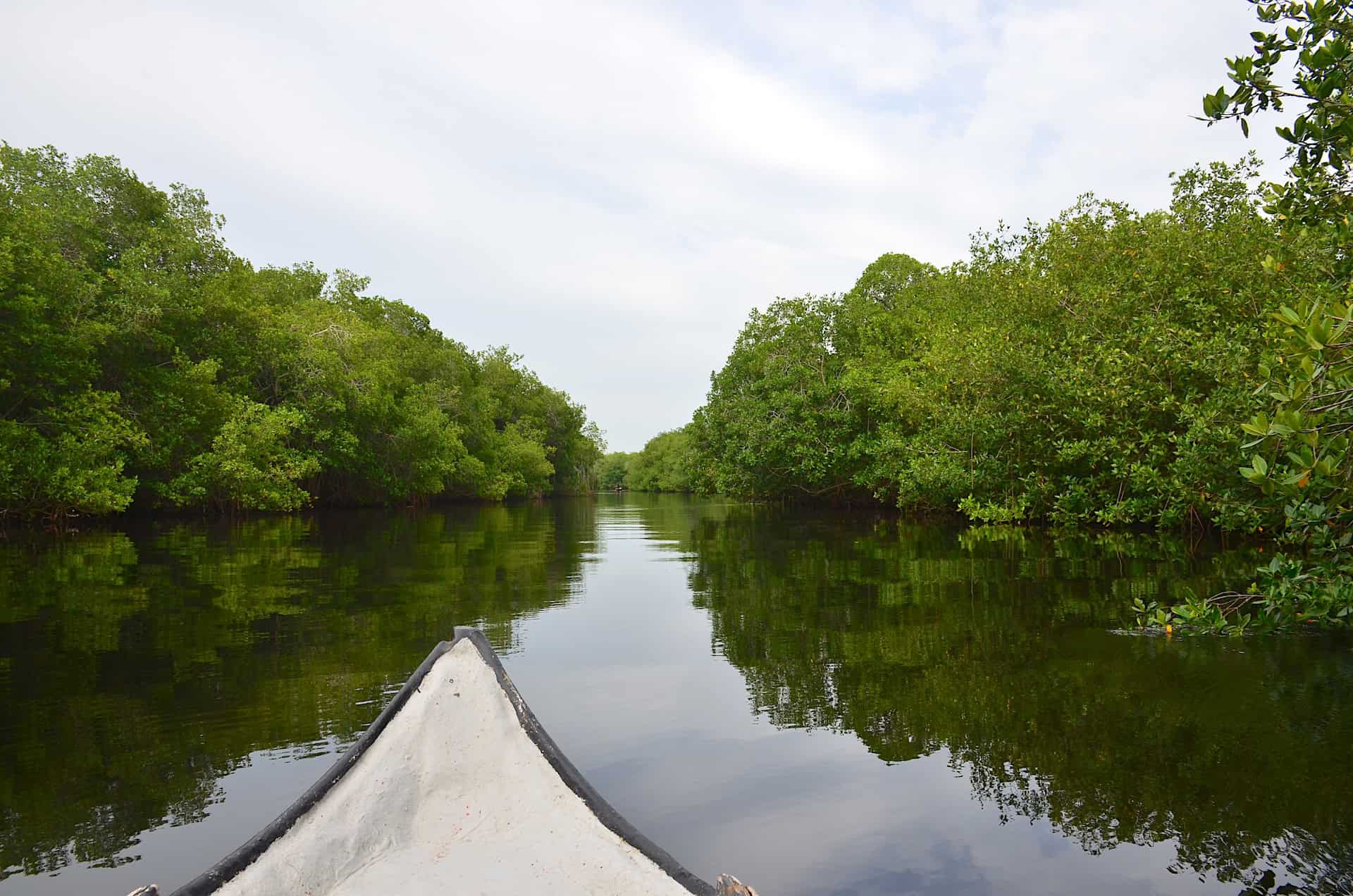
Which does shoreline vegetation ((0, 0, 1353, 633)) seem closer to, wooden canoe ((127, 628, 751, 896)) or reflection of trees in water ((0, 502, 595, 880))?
wooden canoe ((127, 628, 751, 896))

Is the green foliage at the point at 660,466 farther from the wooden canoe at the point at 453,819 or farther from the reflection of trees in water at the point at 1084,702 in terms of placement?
the wooden canoe at the point at 453,819

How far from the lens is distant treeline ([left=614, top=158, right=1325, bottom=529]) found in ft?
42.8

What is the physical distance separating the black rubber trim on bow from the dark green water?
1.09 meters

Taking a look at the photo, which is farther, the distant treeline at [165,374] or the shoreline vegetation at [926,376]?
the distant treeline at [165,374]

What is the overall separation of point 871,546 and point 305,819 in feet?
52.6

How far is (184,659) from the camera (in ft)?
23.0

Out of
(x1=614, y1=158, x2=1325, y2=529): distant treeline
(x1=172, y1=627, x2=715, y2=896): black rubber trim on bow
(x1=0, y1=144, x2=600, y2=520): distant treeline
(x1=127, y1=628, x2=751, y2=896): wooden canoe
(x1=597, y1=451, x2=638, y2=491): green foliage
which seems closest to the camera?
(x1=172, y1=627, x2=715, y2=896): black rubber trim on bow

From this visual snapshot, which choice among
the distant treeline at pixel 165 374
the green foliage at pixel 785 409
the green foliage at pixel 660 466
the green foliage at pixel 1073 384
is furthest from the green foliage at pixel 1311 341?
the green foliage at pixel 660 466

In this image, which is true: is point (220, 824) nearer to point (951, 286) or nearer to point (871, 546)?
point (871, 546)

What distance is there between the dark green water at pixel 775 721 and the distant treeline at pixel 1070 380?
297cm

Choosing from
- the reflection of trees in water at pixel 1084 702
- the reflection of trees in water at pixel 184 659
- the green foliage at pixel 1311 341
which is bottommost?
the reflection of trees in water at pixel 1084 702

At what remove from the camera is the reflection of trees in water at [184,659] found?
422 cm

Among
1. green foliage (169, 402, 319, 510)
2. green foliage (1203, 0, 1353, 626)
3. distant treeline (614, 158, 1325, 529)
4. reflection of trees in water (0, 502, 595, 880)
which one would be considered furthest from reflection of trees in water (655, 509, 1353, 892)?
green foliage (169, 402, 319, 510)

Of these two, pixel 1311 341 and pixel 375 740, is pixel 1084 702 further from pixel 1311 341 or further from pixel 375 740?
pixel 375 740
